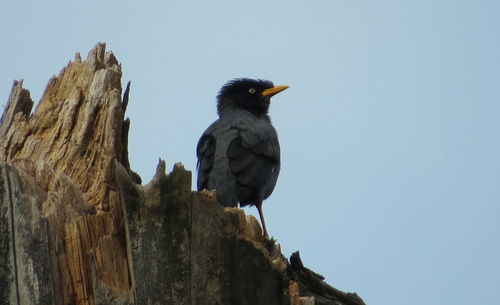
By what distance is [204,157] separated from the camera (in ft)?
34.4

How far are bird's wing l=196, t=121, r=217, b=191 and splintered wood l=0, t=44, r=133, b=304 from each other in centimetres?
265

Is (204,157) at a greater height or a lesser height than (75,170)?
greater

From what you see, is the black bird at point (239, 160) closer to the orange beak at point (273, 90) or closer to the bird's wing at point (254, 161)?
the bird's wing at point (254, 161)

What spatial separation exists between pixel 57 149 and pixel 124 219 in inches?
56.8

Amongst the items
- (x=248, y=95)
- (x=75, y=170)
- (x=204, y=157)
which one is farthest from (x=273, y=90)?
(x=75, y=170)

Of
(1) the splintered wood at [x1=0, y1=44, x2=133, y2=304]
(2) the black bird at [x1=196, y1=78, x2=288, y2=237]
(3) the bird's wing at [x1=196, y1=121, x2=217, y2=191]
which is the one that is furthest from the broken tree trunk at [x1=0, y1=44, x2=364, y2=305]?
(3) the bird's wing at [x1=196, y1=121, x2=217, y2=191]

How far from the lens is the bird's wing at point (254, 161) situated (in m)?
10.3

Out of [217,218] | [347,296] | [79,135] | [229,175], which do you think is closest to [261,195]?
[229,175]

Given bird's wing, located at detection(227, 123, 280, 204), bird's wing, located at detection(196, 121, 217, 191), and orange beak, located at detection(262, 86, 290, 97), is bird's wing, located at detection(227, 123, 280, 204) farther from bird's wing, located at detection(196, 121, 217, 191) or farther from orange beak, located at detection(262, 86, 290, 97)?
orange beak, located at detection(262, 86, 290, 97)

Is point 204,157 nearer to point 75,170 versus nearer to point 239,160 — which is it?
point 239,160

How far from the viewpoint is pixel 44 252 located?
583cm

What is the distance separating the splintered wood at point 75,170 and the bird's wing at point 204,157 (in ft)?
8.69

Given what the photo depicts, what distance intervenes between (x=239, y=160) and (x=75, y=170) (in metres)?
3.61

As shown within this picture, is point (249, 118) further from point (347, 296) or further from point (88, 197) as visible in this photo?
point (88, 197)
